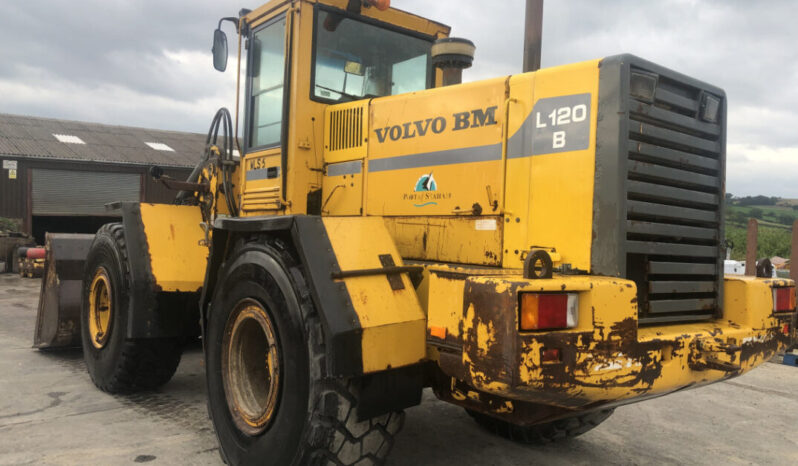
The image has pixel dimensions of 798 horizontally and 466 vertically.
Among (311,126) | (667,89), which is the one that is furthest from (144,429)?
(667,89)

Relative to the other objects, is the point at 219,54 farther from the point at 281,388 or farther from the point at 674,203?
the point at 674,203

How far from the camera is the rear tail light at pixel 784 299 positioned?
11.3 feet

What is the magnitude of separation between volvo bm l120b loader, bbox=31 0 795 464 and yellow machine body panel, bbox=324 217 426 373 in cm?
1

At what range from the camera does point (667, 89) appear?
3.13 m

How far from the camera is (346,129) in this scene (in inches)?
161

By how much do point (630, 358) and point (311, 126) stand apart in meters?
2.61

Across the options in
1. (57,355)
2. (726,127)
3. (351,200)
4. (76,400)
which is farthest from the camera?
(57,355)

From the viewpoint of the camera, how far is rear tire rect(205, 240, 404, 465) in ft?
9.24

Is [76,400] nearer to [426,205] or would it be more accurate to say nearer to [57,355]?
[57,355]

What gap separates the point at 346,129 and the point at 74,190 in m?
20.2

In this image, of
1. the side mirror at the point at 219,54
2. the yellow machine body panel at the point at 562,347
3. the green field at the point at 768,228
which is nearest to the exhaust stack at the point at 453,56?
the yellow machine body panel at the point at 562,347

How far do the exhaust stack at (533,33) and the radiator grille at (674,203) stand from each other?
331cm

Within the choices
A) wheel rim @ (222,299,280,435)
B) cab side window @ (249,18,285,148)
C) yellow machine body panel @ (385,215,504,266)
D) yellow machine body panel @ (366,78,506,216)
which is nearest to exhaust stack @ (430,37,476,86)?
yellow machine body panel @ (366,78,506,216)

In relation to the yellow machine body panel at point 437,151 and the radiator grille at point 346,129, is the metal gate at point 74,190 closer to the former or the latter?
the radiator grille at point 346,129
